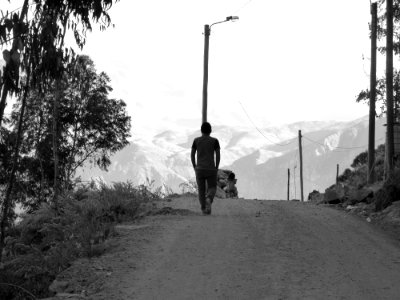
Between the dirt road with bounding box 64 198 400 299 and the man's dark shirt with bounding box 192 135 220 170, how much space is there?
1.08m

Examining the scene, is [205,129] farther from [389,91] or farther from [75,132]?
[75,132]

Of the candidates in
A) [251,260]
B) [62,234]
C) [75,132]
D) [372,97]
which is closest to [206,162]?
[62,234]

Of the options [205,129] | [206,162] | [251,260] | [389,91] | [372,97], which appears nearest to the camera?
[251,260]

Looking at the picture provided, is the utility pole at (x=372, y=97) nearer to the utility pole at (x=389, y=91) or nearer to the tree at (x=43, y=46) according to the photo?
the utility pole at (x=389, y=91)

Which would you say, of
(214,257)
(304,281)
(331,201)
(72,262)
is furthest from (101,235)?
(331,201)

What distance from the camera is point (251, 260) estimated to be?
7.77m

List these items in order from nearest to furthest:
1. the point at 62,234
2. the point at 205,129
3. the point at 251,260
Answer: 1. the point at 251,260
2. the point at 205,129
3. the point at 62,234

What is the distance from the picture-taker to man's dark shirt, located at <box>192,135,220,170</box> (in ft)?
39.1

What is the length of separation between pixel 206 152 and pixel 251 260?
4468 millimetres

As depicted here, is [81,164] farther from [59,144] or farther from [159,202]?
[159,202]

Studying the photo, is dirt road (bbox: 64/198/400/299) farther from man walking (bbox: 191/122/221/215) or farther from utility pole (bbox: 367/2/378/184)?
utility pole (bbox: 367/2/378/184)

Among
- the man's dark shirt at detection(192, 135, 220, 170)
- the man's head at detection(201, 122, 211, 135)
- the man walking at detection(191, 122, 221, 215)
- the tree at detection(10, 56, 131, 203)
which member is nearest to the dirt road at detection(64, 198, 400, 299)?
the man walking at detection(191, 122, 221, 215)

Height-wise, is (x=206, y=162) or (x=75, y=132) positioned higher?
(x=75, y=132)

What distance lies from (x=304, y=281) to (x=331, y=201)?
988 centimetres
